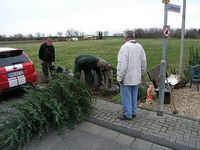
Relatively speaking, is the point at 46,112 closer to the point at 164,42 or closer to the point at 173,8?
the point at 164,42

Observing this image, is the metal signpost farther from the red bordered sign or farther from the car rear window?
the car rear window

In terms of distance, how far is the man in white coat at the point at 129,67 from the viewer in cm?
480

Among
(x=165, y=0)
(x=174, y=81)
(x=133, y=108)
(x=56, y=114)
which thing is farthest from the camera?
(x=174, y=81)

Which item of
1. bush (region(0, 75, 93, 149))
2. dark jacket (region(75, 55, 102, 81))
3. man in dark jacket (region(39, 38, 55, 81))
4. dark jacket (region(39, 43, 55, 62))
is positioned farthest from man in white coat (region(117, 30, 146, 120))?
dark jacket (region(39, 43, 55, 62))

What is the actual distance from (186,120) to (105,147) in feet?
6.55

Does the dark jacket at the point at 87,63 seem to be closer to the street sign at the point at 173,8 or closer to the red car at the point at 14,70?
the red car at the point at 14,70

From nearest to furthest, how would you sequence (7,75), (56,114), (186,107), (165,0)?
(56,114), (165,0), (186,107), (7,75)

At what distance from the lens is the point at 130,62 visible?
4.85m

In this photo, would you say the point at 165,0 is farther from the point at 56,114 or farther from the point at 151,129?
the point at 56,114

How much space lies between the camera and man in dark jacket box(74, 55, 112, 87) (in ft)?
23.5

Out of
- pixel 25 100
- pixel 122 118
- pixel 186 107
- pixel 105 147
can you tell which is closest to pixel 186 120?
pixel 186 107

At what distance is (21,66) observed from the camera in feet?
23.5

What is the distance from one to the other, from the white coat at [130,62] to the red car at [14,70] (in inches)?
133

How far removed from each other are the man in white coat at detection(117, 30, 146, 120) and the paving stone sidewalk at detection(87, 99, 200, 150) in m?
0.34
